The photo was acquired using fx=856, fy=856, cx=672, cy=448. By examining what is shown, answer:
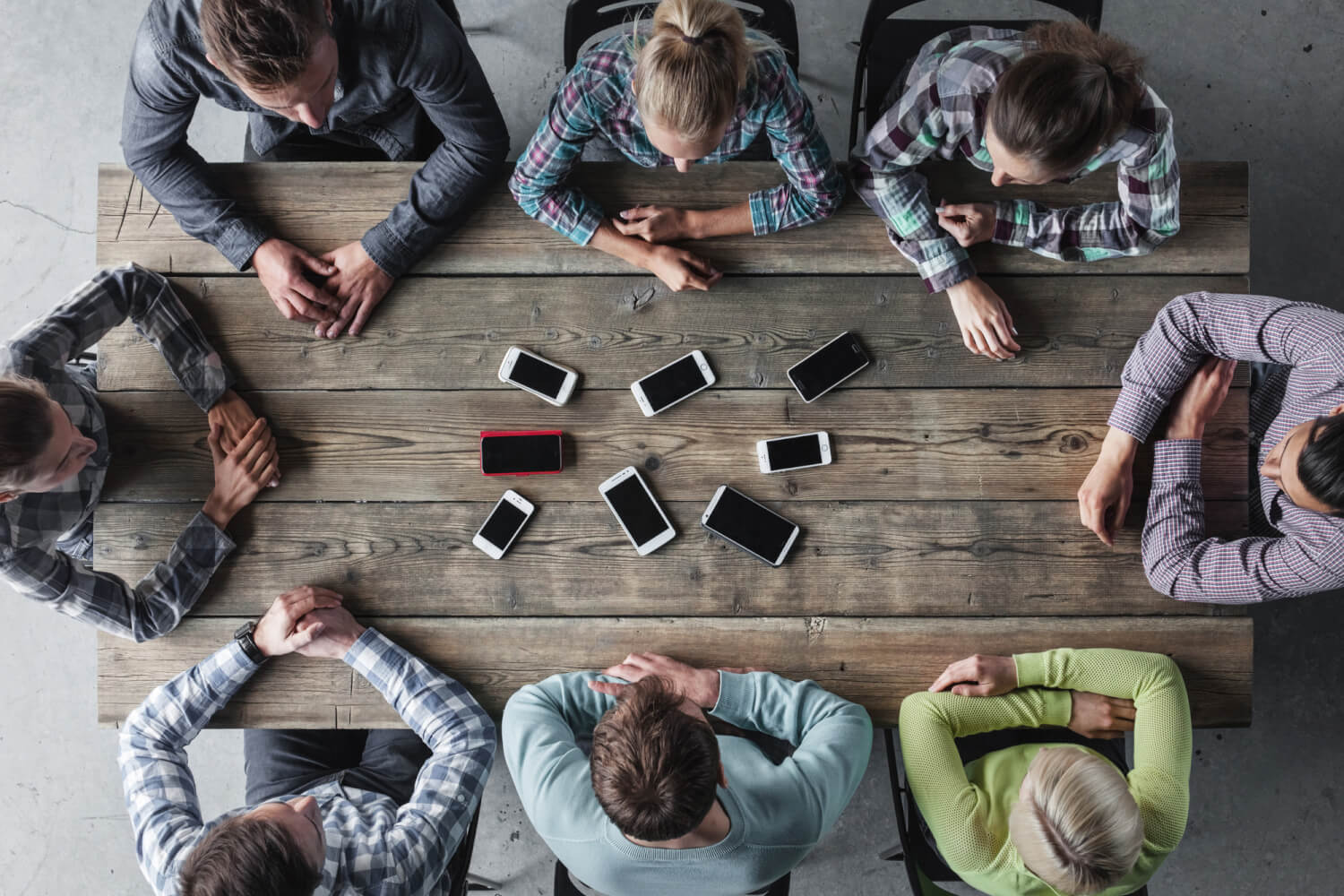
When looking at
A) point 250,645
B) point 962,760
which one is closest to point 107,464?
point 250,645

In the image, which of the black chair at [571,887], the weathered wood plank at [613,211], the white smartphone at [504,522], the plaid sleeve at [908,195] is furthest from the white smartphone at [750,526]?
the black chair at [571,887]

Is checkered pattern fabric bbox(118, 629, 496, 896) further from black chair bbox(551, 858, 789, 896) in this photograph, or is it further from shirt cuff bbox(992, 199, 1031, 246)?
shirt cuff bbox(992, 199, 1031, 246)

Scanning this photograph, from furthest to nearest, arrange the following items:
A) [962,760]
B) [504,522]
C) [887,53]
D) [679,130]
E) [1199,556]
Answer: [887,53] < [962,760] < [504,522] < [1199,556] < [679,130]

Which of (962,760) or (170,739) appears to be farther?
(962,760)

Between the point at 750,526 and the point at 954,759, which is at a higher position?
the point at 750,526

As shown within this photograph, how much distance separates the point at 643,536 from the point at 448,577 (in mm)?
454

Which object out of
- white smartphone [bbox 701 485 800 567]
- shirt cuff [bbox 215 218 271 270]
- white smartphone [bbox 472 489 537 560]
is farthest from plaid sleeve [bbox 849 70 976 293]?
shirt cuff [bbox 215 218 271 270]

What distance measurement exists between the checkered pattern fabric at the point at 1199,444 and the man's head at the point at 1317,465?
12 cm

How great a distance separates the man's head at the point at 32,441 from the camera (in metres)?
1.66

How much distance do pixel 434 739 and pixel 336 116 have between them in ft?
4.81

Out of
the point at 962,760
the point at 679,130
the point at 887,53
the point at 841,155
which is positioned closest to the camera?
the point at 679,130

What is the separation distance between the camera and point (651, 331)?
6.50ft

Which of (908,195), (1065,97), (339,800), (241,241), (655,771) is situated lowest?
(339,800)

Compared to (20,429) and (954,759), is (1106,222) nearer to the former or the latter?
(954,759)
